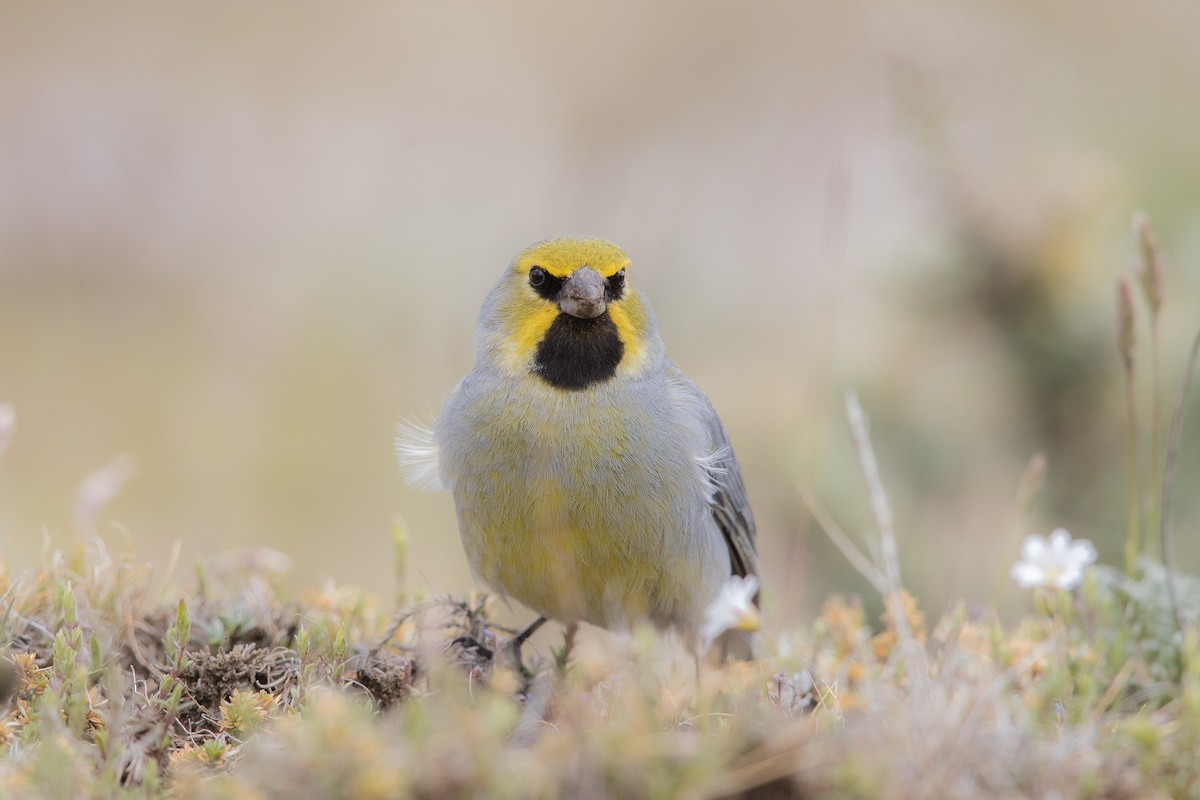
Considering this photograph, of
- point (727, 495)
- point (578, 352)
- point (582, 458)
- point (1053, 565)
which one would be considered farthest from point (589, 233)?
point (1053, 565)

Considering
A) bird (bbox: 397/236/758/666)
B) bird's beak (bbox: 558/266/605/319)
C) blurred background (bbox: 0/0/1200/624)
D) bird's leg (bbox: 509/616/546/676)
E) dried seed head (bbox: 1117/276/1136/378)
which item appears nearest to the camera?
dried seed head (bbox: 1117/276/1136/378)

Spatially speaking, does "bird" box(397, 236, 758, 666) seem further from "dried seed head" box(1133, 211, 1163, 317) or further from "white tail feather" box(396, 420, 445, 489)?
"dried seed head" box(1133, 211, 1163, 317)

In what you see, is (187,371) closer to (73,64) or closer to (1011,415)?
(73,64)

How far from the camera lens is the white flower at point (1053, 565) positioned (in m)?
3.34

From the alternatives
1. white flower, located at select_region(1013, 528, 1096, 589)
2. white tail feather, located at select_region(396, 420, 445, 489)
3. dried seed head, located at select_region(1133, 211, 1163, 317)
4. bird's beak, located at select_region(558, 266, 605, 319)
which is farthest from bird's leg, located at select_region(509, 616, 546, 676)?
dried seed head, located at select_region(1133, 211, 1163, 317)

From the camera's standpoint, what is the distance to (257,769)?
2463 millimetres

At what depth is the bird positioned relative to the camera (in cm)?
431

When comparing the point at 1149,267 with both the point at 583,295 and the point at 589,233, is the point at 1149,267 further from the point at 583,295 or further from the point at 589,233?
the point at 589,233

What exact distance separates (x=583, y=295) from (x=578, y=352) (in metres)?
0.21

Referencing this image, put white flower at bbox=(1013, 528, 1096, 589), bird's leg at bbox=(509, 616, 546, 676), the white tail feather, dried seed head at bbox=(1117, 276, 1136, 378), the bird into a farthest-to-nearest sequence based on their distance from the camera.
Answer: the white tail feather
the bird
bird's leg at bbox=(509, 616, 546, 676)
dried seed head at bbox=(1117, 276, 1136, 378)
white flower at bbox=(1013, 528, 1096, 589)

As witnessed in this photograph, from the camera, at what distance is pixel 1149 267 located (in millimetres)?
3695

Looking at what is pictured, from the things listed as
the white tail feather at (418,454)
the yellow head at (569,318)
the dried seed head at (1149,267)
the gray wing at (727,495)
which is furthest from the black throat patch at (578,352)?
the dried seed head at (1149,267)

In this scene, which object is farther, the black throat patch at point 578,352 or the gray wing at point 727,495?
the gray wing at point 727,495

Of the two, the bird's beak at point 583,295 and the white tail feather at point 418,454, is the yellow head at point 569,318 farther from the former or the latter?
the white tail feather at point 418,454
